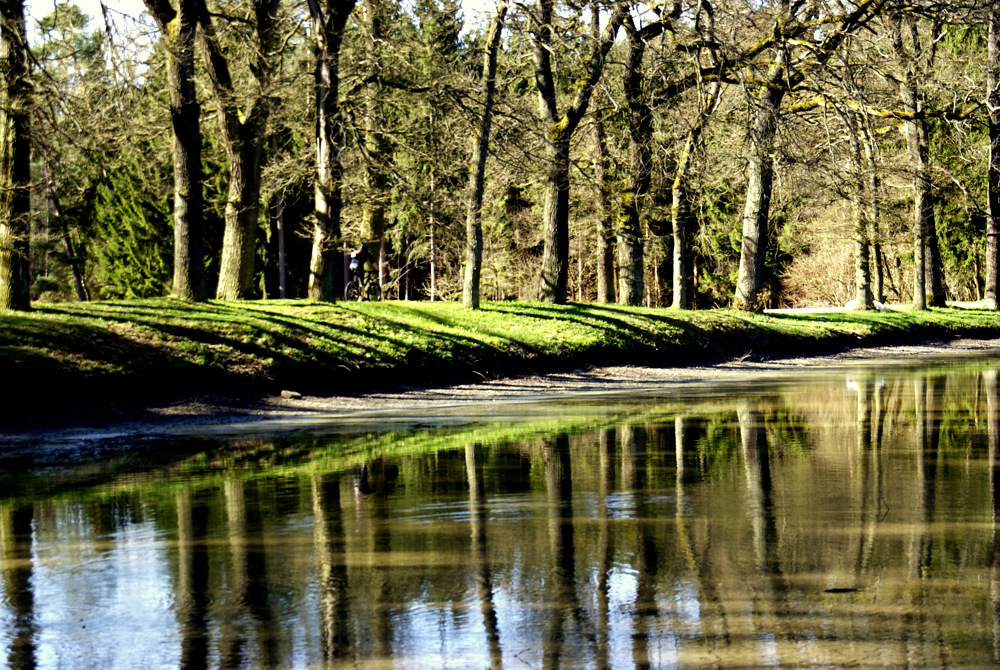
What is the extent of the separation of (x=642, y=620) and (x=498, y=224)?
50542 mm

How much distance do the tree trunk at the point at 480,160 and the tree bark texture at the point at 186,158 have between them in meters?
→ 6.03

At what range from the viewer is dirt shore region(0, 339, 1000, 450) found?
13.8 meters

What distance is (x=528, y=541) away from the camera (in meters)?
6.92

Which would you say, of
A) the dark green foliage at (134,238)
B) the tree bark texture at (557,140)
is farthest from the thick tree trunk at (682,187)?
the dark green foliage at (134,238)

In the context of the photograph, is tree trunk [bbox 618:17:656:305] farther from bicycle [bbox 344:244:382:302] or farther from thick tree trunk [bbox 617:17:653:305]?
bicycle [bbox 344:244:382:302]

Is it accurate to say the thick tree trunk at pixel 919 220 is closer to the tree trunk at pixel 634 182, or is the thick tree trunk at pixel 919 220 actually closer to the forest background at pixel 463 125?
the forest background at pixel 463 125

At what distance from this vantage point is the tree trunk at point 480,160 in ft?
80.5

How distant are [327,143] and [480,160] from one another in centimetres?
377

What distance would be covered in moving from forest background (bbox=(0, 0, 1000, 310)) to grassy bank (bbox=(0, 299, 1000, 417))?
170cm

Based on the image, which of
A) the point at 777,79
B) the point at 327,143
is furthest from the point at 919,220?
the point at 327,143

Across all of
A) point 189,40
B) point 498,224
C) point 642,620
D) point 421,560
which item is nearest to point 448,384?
point 189,40

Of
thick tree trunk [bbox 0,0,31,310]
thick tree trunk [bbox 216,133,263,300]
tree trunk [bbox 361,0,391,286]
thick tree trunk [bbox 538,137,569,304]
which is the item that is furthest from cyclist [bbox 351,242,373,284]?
thick tree trunk [bbox 0,0,31,310]

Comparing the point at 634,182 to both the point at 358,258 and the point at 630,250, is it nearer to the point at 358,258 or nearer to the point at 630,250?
the point at 630,250

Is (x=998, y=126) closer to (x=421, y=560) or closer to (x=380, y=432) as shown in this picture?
(x=380, y=432)
